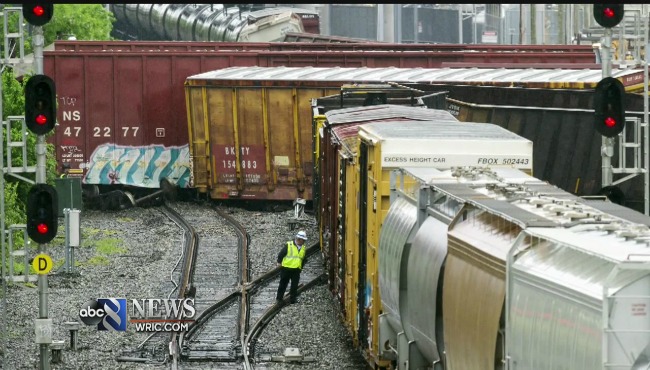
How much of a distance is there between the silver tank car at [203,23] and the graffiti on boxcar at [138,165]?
14106 mm

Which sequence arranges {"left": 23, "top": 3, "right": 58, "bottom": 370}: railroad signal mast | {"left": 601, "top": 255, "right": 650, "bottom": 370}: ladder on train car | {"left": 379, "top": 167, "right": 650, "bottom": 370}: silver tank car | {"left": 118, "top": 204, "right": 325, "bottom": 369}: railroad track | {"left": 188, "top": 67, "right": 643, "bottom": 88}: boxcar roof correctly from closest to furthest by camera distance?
1. {"left": 601, "top": 255, "right": 650, "bottom": 370}: ladder on train car
2. {"left": 379, "top": 167, "right": 650, "bottom": 370}: silver tank car
3. {"left": 23, "top": 3, "right": 58, "bottom": 370}: railroad signal mast
4. {"left": 118, "top": 204, "right": 325, "bottom": 369}: railroad track
5. {"left": 188, "top": 67, "right": 643, "bottom": 88}: boxcar roof

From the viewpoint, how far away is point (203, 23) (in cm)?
6281

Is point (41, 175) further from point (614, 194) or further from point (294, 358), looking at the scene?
point (614, 194)

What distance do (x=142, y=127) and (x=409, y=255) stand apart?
2222cm

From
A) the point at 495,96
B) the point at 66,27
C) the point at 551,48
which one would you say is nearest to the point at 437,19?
the point at 66,27

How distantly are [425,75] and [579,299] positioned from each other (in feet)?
78.9

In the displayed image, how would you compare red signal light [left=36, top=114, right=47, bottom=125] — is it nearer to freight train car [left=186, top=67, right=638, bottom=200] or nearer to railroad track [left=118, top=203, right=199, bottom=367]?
railroad track [left=118, top=203, right=199, bottom=367]

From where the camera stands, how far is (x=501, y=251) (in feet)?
28.4

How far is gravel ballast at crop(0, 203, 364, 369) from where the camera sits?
56.5 feet

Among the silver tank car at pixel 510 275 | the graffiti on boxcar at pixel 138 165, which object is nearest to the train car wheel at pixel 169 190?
the graffiti on boxcar at pixel 138 165

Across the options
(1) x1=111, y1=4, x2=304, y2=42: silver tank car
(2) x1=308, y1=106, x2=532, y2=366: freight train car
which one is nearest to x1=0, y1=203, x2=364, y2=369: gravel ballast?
(2) x1=308, y1=106, x2=532, y2=366: freight train car

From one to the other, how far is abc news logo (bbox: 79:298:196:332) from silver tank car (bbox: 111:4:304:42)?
2931cm

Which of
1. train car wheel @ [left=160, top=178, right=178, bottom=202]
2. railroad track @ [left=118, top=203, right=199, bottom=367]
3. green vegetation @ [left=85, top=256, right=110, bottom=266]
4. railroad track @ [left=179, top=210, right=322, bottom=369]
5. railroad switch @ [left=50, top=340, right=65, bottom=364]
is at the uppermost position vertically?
train car wheel @ [left=160, top=178, right=178, bottom=202]

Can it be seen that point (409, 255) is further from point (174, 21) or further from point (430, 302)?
point (174, 21)
